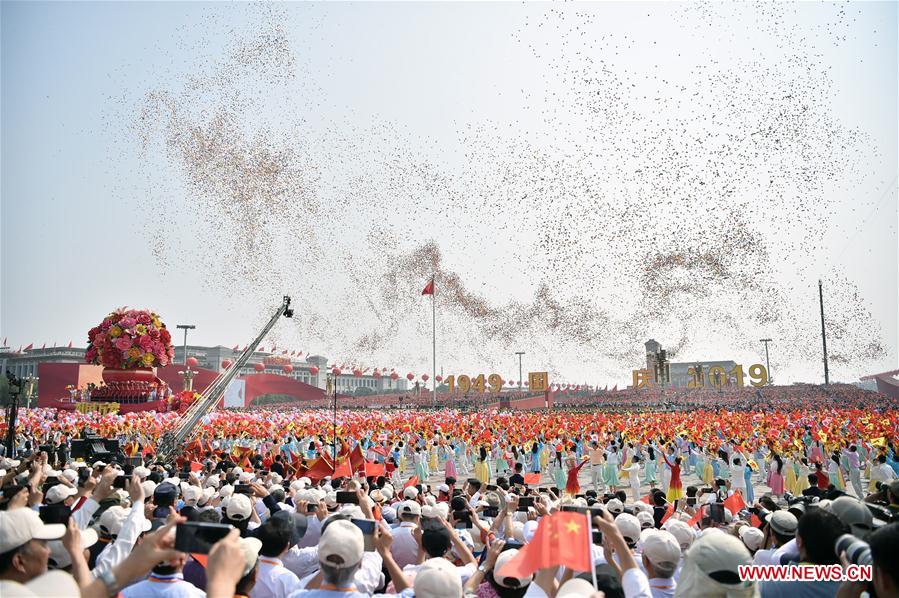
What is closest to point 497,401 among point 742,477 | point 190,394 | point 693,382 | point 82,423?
point 693,382

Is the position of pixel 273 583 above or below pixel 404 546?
above

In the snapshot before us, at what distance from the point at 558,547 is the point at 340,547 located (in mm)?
1027

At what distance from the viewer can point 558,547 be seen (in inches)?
115

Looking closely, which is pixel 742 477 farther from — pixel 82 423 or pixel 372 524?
pixel 82 423

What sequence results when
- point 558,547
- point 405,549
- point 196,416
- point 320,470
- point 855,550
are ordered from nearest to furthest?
1. point 855,550
2. point 558,547
3. point 405,549
4. point 320,470
5. point 196,416

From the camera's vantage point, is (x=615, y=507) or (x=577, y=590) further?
(x=615, y=507)

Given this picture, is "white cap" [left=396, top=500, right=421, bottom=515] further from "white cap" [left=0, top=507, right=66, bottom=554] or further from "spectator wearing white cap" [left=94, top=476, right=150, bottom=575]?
"white cap" [left=0, top=507, right=66, bottom=554]

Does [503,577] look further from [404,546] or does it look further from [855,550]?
[404,546]

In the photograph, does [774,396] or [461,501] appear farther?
[774,396]

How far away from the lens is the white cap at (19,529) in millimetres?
2445

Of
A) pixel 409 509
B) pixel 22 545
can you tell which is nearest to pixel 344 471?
pixel 409 509

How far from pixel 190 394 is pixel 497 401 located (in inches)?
1171

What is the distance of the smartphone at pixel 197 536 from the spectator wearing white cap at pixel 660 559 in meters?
2.45

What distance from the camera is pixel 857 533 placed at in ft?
12.8
